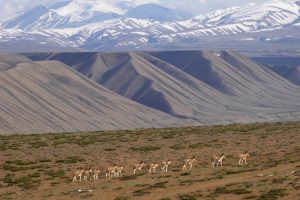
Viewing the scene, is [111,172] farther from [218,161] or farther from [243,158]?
[243,158]

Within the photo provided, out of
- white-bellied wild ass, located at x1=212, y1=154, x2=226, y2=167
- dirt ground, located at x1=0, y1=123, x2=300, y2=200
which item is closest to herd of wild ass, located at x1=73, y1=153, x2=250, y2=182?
white-bellied wild ass, located at x1=212, y1=154, x2=226, y2=167

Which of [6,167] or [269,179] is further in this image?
[6,167]

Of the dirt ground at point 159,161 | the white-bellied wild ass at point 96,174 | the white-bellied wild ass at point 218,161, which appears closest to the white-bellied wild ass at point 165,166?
the dirt ground at point 159,161

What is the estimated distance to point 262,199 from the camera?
3525 centimetres

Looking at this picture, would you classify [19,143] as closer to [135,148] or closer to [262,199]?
[135,148]

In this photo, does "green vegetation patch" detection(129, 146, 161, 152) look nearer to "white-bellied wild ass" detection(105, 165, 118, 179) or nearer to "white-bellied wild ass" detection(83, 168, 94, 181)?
"white-bellied wild ass" detection(105, 165, 118, 179)

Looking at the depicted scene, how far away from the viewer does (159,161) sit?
2157 inches

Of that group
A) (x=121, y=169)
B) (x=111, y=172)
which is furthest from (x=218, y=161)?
(x=111, y=172)

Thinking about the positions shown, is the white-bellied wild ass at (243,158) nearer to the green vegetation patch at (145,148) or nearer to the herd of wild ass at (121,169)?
the herd of wild ass at (121,169)

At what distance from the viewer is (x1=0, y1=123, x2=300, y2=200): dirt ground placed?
39875 millimetres

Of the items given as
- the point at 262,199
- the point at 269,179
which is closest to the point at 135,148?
the point at 269,179

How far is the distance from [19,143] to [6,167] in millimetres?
12419

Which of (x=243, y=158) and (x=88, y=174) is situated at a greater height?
(x=243, y=158)

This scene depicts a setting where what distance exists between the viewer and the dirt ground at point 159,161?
3988 cm
